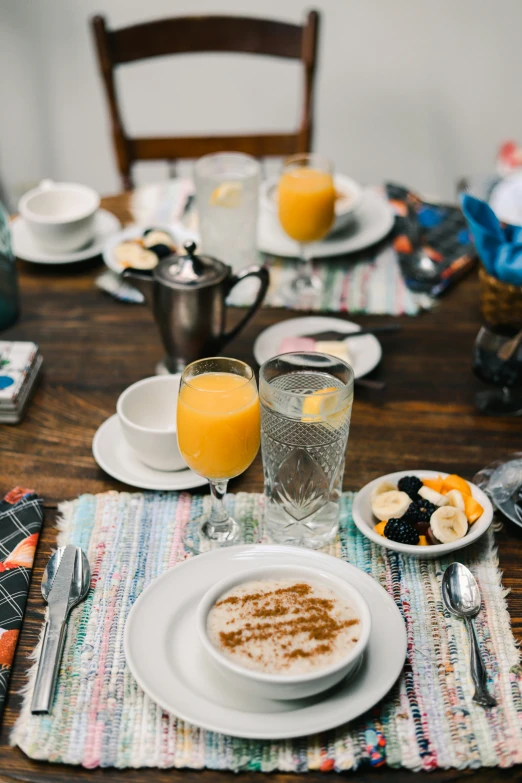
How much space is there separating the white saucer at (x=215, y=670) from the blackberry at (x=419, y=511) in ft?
0.37

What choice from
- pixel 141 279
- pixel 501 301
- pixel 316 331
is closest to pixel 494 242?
pixel 501 301

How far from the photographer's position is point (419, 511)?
0.92 metres

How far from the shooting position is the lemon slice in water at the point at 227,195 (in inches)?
56.9

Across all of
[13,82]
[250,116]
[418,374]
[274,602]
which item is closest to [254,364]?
[418,374]

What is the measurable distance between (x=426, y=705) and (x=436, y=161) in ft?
8.44

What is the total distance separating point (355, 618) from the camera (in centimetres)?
74

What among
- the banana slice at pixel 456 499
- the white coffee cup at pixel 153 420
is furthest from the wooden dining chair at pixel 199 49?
the banana slice at pixel 456 499

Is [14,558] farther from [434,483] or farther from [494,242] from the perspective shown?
[494,242]

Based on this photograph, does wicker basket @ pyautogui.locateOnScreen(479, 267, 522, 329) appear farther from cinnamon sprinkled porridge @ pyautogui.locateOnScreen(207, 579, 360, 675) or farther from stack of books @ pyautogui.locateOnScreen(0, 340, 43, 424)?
stack of books @ pyautogui.locateOnScreen(0, 340, 43, 424)

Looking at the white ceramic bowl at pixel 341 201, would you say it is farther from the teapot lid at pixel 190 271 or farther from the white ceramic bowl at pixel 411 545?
the white ceramic bowl at pixel 411 545

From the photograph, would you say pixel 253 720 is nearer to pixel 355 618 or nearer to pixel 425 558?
pixel 355 618

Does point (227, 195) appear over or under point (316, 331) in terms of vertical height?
over

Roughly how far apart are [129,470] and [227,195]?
0.64m

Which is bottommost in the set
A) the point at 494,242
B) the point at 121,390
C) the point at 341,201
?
the point at 121,390
